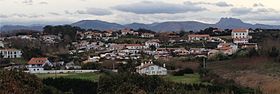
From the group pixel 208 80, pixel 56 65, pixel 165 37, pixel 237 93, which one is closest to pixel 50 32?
pixel 165 37

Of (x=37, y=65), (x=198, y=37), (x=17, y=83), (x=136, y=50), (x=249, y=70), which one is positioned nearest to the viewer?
(x=17, y=83)

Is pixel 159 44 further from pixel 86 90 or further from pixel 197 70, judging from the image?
pixel 86 90

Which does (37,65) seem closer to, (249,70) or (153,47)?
(249,70)

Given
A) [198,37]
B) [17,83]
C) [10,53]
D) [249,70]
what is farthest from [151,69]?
[198,37]

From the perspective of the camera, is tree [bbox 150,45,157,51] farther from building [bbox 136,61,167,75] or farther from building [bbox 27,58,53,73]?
building [bbox 136,61,167,75]

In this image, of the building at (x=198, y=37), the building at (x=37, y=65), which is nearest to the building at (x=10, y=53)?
the building at (x=37, y=65)

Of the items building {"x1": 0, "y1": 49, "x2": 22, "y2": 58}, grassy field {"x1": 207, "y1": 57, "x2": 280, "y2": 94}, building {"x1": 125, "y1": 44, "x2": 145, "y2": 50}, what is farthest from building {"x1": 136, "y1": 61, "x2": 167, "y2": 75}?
building {"x1": 125, "y1": 44, "x2": 145, "y2": 50}

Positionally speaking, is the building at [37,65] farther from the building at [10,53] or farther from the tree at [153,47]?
the tree at [153,47]

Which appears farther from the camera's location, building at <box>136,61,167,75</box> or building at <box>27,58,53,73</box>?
building at <box>27,58,53,73</box>
